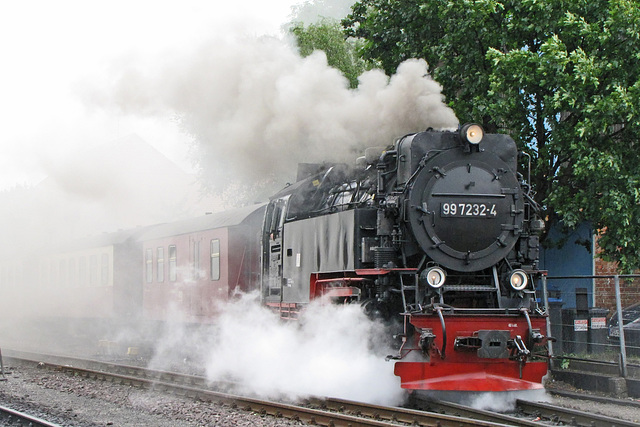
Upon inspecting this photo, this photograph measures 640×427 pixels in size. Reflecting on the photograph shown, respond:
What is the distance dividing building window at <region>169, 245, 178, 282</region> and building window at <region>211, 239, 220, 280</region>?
2.08 meters

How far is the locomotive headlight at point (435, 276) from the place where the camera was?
7.79 meters

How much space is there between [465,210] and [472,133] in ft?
2.78

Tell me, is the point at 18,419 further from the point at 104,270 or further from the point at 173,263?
the point at 104,270

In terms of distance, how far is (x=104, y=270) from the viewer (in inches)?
768

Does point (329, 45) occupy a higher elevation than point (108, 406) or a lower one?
higher

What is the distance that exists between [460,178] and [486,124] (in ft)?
16.3

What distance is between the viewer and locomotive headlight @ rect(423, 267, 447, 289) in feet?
25.6

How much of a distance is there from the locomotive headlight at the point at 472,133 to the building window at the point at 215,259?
6597mm

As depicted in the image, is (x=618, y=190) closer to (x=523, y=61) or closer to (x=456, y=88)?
(x=523, y=61)

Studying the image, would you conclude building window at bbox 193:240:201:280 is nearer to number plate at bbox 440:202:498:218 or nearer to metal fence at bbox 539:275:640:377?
metal fence at bbox 539:275:640:377

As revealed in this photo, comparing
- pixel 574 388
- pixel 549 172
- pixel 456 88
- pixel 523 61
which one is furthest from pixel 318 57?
pixel 574 388

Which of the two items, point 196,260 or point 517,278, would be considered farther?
point 196,260

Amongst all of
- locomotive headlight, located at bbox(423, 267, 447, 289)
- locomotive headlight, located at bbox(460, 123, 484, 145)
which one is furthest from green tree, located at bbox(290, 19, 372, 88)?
locomotive headlight, located at bbox(423, 267, 447, 289)

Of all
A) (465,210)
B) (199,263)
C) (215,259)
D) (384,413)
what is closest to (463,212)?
(465,210)
